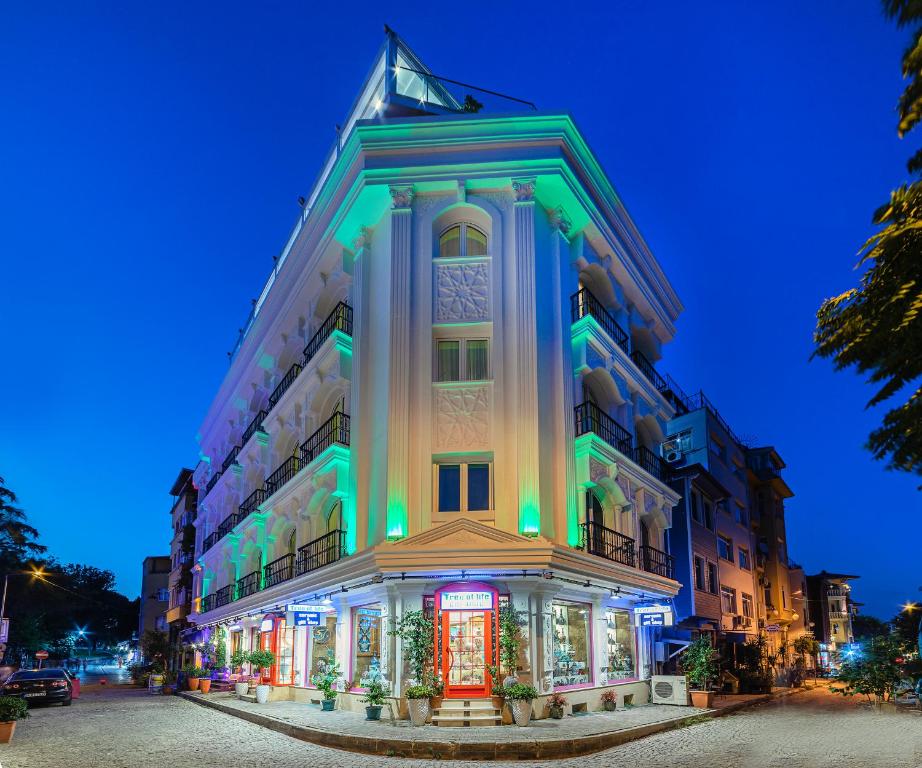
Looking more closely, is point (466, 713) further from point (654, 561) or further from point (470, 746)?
point (654, 561)

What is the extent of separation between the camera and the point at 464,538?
65.7 ft

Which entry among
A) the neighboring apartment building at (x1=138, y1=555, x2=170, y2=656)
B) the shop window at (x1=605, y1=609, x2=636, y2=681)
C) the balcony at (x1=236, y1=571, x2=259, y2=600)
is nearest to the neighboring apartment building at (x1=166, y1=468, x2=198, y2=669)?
the neighboring apartment building at (x1=138, y1=555, x2=170, y2=656)

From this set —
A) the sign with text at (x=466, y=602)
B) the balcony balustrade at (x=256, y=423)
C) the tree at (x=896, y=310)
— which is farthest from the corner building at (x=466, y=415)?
the tree at (x=896, y=310)

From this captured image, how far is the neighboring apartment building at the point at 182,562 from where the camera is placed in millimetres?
58522

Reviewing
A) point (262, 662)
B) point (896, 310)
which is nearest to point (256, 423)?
point (262, 662)

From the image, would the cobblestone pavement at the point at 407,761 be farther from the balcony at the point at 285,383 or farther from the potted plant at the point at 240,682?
the balcony at the point at 285,383

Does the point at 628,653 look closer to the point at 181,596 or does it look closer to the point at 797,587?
the point at 181,596

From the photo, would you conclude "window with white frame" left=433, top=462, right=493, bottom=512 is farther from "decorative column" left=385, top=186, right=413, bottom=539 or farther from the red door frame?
the red door frame

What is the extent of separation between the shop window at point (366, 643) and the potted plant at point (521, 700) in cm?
442

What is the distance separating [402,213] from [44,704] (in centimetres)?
2067

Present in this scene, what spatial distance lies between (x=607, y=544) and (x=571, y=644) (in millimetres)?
3755

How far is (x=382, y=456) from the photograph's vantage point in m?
22.7

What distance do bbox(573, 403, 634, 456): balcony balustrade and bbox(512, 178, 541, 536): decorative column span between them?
2.38 meters

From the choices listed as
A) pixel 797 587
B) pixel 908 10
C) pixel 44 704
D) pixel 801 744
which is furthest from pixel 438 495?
pixel 797 587
